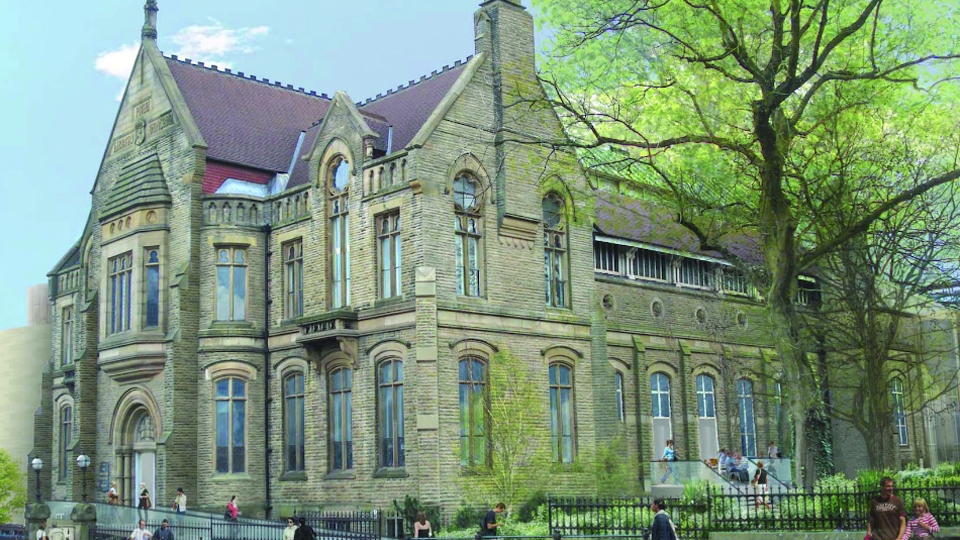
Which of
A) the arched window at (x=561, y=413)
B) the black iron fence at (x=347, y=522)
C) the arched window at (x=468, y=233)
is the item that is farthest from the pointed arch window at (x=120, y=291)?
the arched window at (x=561, y=413)

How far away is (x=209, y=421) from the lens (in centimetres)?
3344

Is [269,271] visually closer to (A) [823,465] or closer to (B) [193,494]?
(B) [193,494]

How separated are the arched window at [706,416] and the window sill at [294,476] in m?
14.6

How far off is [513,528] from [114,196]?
18.7m

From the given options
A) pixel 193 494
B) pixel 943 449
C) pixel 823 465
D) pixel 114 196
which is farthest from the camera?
pixel 943 449

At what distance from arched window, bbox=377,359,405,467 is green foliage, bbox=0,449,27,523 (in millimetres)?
22735

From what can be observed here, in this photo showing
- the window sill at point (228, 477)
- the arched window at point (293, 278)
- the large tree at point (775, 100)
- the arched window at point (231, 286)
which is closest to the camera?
the large tree at point (775, 100)

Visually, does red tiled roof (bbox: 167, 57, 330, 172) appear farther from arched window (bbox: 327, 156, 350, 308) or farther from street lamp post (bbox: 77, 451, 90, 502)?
street lamp post (bbox: 77, 451, 90, 502)

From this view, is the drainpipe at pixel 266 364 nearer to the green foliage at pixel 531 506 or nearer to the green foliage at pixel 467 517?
the green foliage at pixel 467 517

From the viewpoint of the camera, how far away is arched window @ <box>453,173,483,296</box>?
30.6 metres

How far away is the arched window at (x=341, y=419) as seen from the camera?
31219 mm

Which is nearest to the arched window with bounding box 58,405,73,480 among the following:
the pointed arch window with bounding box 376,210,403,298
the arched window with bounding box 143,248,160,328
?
the arched window with bounding box 143,248,160,328

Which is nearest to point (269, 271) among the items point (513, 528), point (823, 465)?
point (513, 528)

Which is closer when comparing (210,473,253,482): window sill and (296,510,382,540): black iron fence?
(296,510,382,540): black iron fence
